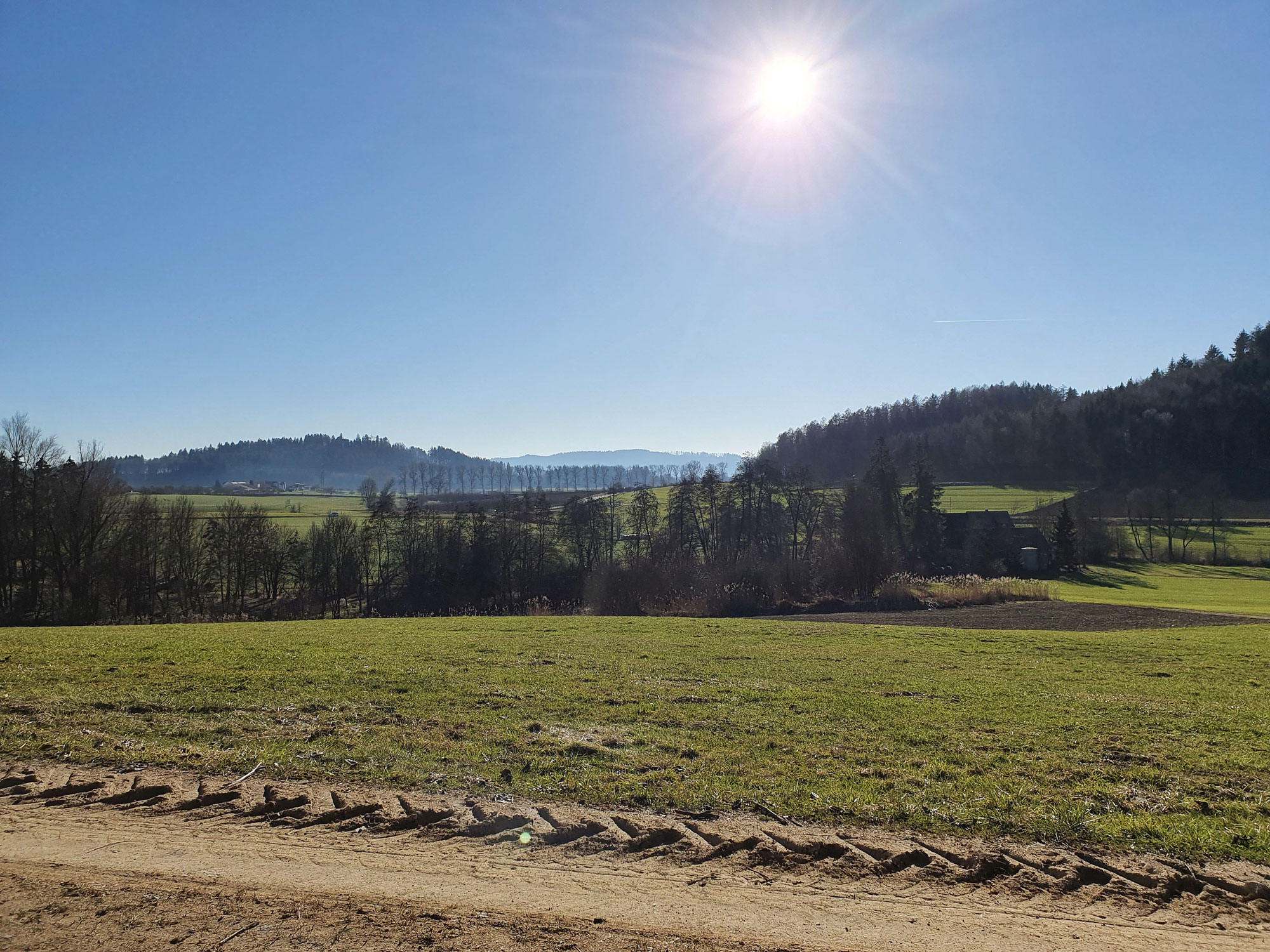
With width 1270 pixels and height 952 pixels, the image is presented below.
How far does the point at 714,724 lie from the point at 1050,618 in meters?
25.2

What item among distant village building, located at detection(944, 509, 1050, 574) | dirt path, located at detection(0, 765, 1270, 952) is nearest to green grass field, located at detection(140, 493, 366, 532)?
dirt path, located at detection(0, 765, 1270, 952)

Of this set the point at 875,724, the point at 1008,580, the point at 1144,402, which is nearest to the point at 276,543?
the point at 1008,580

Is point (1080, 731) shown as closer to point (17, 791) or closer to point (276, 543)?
point (17, 791)

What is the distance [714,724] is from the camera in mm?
10617

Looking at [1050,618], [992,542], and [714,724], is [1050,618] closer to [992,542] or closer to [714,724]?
[714,724]

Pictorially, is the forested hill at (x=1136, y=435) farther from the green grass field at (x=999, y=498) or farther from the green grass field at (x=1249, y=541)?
the green grass field at (x=1249, y=541)

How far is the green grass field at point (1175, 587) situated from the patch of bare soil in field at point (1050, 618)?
12.1 feet

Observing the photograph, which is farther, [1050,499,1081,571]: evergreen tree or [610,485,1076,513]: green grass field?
[610,485,1076,513]: green grass field

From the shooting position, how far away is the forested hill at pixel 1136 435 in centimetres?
11738

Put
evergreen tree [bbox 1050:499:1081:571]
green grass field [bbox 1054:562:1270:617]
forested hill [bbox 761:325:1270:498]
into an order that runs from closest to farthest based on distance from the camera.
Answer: green grass field [bbox 1054:562:1270:617], evergreen tree [bbox 1050:499:1081:571], forested hill [bbox 761:325:1270:498]

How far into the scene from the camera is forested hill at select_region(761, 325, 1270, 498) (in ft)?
385

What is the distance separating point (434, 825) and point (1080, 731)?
31.3ft

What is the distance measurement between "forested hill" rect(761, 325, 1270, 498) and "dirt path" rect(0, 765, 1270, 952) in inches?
4712

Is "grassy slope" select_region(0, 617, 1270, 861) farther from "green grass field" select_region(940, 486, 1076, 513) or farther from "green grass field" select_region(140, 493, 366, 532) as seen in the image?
"green grass field" select_region(940, 486, 1076, 513)
